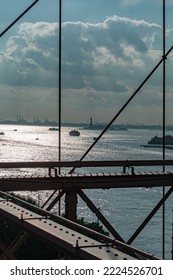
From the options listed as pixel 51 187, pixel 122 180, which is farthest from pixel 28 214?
pixel 122 180

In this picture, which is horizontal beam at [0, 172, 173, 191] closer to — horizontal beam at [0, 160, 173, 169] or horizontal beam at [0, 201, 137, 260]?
horizontal beam at [0, 160, 173, 169]

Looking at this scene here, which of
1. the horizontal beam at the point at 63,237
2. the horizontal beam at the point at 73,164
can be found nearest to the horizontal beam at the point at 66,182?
the horizontal beam at the point at 73,164

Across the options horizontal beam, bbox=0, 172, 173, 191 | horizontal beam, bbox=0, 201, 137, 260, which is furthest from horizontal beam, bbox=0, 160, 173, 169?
horizontal beam, bbox=0, 201, 137, 260

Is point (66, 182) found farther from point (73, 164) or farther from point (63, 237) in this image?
point (63, 237)

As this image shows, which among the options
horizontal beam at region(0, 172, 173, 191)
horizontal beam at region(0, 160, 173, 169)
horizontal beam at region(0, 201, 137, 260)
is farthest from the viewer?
horizontal beam at region(0, 160, 173, 169)

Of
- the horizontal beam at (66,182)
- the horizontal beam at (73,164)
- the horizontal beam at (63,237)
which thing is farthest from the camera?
the horizontal beam at (73,164)

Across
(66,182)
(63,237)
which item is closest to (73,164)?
(66,182)

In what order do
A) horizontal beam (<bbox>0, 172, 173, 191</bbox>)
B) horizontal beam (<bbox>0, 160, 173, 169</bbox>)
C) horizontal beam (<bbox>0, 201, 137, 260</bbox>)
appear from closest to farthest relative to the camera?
horizontal beam (<bbox>0, 201, 137, 260</bbox>)
horizontal beam (<bbox>0, 172, 173, 191</bbox>)
horizontal beam (<bbox>0, 160, 173, 169</bbox>)

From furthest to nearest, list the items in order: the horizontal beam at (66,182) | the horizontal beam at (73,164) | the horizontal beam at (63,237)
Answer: the horizontal beam at (73,164) < the horizontal beam at (66,182) < the horizontal beam at (63,237)

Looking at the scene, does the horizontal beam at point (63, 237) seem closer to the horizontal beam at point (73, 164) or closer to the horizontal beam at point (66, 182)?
the horizontal beam at point (66, 182)

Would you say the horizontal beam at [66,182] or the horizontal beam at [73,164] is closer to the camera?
the horizontal beam at [66,182]

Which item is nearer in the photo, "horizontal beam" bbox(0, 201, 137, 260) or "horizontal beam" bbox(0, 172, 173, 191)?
"horizontal beam" bbox(0, 201, 137, 260)
